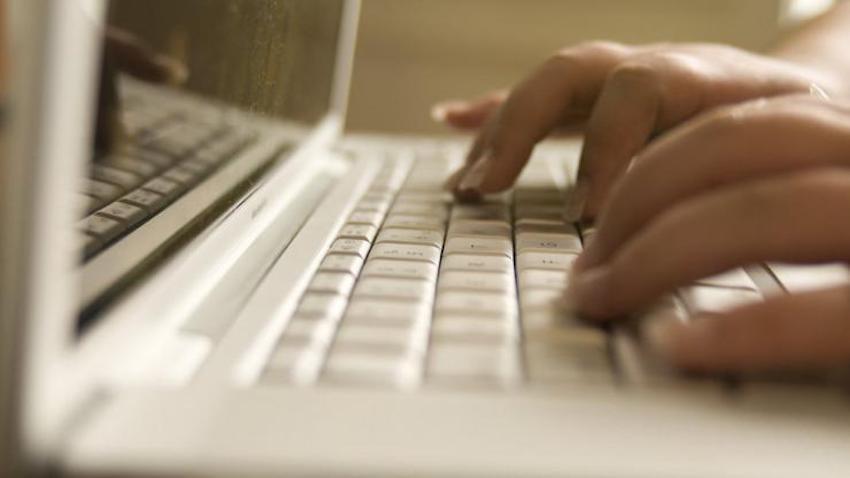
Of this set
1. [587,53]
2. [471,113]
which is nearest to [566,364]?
[587,53]

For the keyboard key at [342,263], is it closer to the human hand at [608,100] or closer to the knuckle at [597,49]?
the human hand at [608,100]

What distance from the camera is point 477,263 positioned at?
43cm

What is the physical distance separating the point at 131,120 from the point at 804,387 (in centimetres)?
40

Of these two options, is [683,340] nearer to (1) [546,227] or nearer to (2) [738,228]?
(2) [738,228]

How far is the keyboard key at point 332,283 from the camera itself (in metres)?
0.39

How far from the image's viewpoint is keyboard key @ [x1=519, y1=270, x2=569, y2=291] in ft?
1.29

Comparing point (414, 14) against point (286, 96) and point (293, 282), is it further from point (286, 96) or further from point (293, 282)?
point (293, 282)

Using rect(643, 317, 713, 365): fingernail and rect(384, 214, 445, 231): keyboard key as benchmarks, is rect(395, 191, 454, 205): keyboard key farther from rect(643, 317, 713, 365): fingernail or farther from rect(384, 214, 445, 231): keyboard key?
rect(643, 317, 713, 365): fingernail

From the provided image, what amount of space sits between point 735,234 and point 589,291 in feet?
0.19

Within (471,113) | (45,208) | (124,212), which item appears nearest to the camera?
(45,208)

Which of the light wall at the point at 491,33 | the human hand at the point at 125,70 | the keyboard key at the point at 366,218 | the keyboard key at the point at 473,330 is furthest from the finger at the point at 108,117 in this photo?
the light wall at the point at 491,33

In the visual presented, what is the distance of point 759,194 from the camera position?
316mm

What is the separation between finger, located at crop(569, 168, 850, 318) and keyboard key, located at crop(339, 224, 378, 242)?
0.57 ft

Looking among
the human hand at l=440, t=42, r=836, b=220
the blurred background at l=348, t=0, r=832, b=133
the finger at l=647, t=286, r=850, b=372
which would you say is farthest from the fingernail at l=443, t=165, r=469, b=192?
the blurred background at l=348, t=0, r=832, b=133
